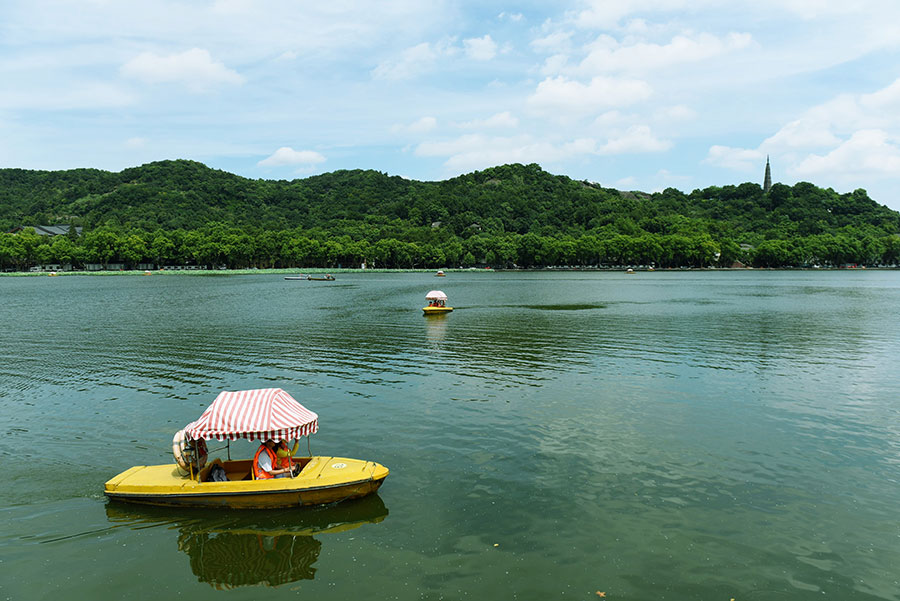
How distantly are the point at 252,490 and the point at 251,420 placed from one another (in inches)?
76.6

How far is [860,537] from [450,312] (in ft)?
196

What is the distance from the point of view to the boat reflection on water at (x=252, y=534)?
13.6 m

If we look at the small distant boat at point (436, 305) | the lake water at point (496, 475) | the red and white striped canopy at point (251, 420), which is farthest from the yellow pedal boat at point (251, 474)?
the small distant boat at point (436, 305)

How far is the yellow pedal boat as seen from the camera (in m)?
16.2

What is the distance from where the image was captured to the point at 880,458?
64.0ft

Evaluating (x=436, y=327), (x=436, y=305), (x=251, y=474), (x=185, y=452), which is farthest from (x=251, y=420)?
(x=436, y=305)

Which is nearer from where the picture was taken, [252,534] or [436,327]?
[252,534]

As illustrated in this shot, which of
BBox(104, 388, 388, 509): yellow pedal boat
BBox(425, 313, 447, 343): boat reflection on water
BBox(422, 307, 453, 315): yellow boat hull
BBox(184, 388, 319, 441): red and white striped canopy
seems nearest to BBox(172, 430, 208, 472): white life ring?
BBox(104, 388, 388, 509): yellow pedal boat

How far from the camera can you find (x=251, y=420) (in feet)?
54.2

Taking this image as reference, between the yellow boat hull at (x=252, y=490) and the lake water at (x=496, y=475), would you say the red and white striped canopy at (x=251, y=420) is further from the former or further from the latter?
the lake water at (x=496, y=475)

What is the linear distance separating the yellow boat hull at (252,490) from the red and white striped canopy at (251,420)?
1301mm

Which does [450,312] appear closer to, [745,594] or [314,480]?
[314,480]

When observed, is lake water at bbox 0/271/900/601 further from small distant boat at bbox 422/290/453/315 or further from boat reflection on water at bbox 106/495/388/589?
small distant boat at bbox 422/290/453/315

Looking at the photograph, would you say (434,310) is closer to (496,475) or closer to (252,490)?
(496,475)
